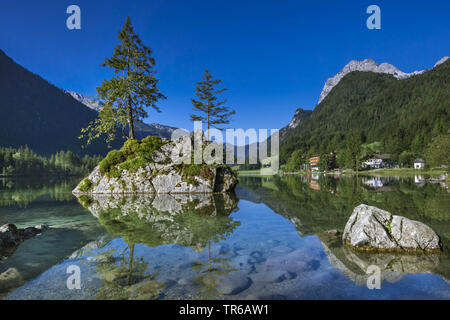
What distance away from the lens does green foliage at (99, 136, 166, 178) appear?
2645 centimetres

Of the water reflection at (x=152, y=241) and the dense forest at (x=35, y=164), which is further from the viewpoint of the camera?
the dense forest at (x=35, y=164)

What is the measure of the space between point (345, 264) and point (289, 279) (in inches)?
79.3

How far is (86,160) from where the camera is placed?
513ft

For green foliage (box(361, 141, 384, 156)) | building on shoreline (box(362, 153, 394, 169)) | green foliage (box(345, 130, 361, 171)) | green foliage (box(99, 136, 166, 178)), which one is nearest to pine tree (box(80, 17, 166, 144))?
green foliage (box(99, 136, 166, 178))

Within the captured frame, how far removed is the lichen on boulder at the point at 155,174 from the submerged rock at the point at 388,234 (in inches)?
753

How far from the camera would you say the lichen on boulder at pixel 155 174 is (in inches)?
1025

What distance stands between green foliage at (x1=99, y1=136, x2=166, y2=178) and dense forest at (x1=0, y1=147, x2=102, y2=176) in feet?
420

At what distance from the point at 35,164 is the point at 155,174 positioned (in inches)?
5763

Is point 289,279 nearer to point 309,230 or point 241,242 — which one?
point 241,242
